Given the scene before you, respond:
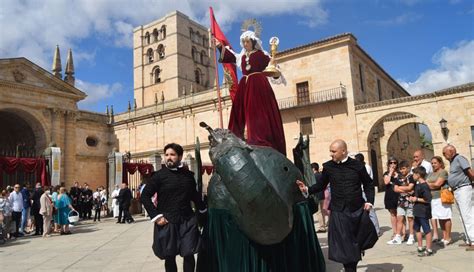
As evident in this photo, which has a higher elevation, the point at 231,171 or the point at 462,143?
the point at 462,143

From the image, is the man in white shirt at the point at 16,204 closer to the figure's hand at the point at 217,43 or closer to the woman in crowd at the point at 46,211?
the woman in crowd at the point at 46,211

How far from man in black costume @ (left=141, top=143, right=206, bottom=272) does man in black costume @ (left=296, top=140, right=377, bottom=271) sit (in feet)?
3.89

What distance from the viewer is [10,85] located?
22.0 m

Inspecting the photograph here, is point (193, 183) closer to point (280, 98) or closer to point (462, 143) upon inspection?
point (462, 143)

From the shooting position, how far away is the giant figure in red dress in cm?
392

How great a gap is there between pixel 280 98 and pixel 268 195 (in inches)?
945

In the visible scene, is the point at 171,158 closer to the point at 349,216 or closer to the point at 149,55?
the point at 349,216

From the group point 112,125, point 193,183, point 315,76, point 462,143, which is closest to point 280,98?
point 315,76

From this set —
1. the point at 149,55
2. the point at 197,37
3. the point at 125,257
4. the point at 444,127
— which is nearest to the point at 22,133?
the point at 125,257

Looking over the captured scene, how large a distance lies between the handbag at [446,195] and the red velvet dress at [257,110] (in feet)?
12.4

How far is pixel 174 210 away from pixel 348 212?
170cm

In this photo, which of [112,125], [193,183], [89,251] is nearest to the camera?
[193,183]

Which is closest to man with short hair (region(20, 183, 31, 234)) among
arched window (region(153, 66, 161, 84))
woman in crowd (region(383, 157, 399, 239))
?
woman in crowd (region(383, 157, 399, 239))

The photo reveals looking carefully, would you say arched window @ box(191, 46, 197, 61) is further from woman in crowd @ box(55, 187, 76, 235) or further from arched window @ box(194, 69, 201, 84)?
woman in crowd @ box(55, 187, 76, 235)
